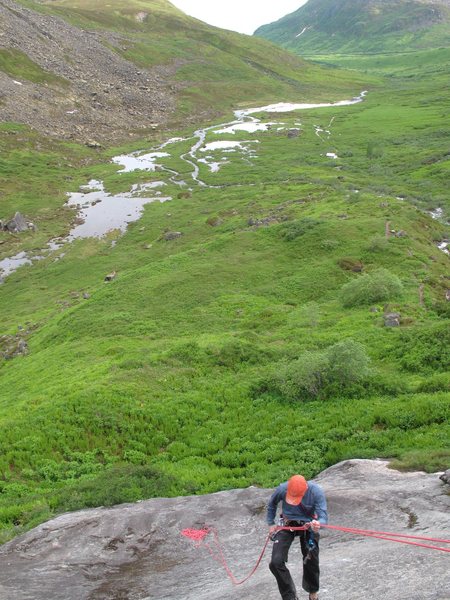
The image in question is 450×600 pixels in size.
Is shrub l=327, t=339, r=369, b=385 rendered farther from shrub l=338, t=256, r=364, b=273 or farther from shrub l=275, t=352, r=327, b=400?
shrub l=338, t=256, r=364, b=273

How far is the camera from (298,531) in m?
12.0

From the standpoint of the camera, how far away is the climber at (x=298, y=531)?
11.5 metres

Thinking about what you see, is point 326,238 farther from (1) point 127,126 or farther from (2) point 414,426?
(1) point 127,126

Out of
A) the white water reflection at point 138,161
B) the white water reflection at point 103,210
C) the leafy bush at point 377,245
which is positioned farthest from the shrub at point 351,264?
the white water reflection at point 138,161

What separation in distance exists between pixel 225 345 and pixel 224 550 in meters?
18.3

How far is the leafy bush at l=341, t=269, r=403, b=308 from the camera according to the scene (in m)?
40.3

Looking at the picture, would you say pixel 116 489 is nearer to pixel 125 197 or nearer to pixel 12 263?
pixel 12 263

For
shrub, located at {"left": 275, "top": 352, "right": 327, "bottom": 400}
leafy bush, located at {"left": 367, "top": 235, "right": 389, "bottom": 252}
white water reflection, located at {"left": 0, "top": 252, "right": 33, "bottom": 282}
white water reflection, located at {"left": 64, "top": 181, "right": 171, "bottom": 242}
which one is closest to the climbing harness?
shrub, located at {"left": 275, "top": 352, "right": 327, "bottom": 400}

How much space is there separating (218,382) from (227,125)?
148m

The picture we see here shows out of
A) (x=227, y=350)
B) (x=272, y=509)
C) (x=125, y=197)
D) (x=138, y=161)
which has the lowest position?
(x=227, y=350)

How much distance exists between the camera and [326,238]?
54.6m

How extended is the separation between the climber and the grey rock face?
76 cm

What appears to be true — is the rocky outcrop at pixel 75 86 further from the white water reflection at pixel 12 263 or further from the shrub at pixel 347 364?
the shrub at pixel 347 364

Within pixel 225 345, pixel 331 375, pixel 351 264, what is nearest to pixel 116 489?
pixel 331 375
